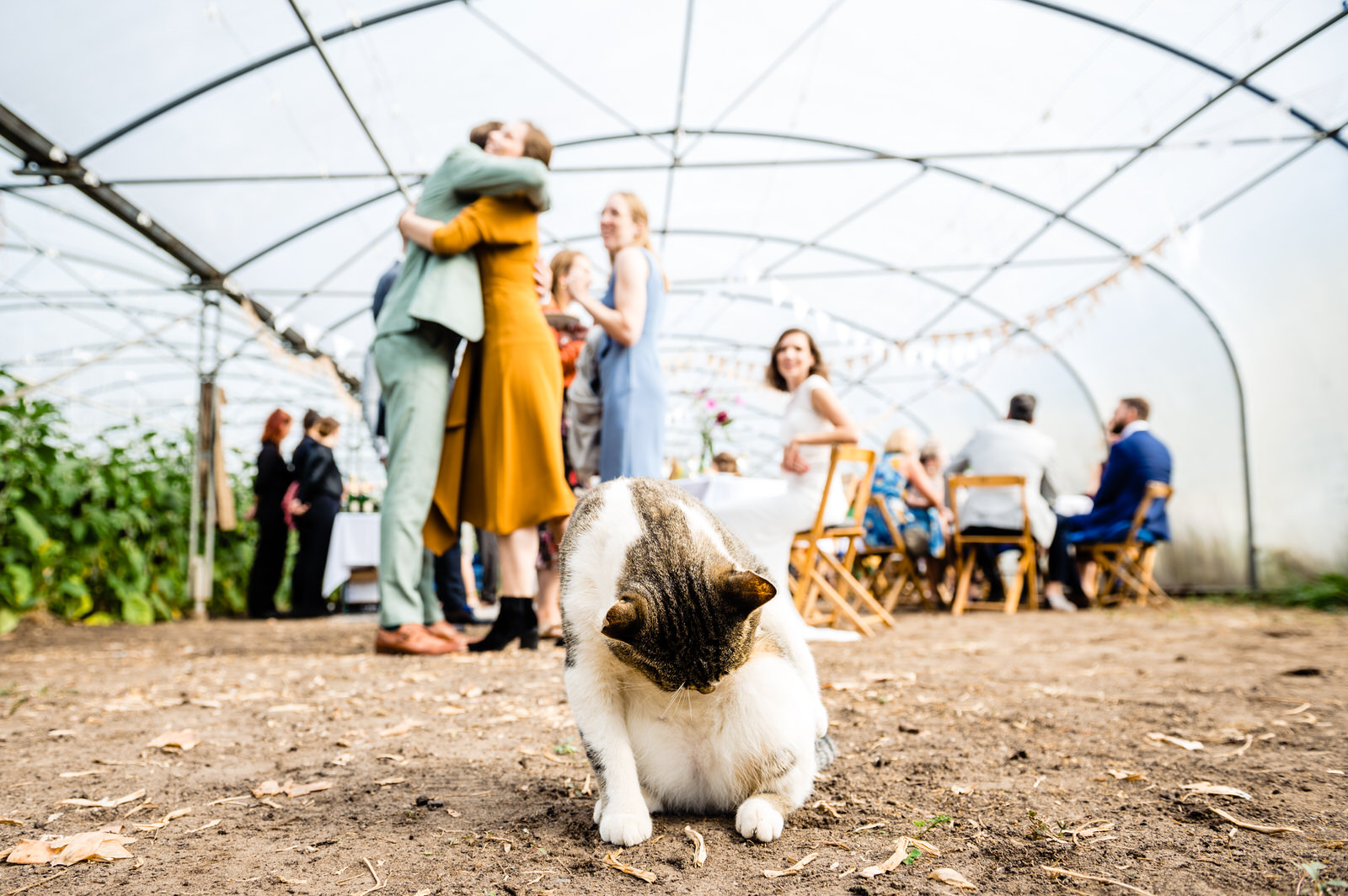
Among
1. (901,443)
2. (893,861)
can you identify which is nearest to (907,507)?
(901,443)

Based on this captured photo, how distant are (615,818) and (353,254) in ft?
32.6

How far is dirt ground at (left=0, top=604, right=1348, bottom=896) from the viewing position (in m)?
1.30

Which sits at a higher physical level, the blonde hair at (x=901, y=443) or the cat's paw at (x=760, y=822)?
the blonde hair at (x=901, y=443)

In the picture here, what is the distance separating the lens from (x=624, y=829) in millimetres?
1416

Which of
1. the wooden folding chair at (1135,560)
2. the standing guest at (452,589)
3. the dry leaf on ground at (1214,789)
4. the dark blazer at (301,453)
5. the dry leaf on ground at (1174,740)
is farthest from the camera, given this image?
the dark blazer at (301,453)

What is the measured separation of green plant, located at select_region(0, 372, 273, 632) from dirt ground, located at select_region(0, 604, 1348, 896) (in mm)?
2657

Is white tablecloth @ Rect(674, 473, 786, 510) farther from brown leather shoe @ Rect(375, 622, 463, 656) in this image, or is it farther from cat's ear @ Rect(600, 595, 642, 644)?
cat's ear @ Rect(600, 595, 642, 644)

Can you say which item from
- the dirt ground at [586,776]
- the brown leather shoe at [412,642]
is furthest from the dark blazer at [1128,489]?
the brown leather shoe at [412,642]

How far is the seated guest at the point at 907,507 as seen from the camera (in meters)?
7.45

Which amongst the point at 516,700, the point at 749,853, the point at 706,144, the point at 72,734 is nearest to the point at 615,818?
the point at 749,853

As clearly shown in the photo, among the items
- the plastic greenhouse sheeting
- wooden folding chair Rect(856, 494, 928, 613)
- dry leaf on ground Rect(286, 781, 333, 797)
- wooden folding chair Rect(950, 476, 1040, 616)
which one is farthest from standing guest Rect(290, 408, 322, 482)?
dry leaf on ground Rect(286, 781, 333, 797)

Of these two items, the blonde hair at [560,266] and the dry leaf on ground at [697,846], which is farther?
the blonde hair at [560,266]

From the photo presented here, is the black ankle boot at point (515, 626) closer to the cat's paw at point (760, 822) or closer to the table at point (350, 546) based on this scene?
the cat's paw at point (760, 822)

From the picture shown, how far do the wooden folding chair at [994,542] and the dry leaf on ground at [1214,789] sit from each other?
16.9ft
